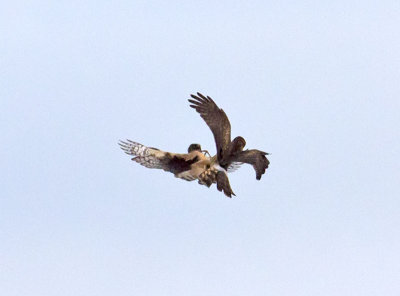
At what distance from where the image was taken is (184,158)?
36750 millimetres

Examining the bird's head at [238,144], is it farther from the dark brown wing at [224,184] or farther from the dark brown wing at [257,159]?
the dark brown wing at [224,184]

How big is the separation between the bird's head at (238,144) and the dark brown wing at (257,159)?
19 centimetres

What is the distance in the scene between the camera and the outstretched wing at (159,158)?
36.8 meters

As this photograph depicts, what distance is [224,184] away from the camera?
36.3 m

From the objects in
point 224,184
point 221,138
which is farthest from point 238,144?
point 224,184

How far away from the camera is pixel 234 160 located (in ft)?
118

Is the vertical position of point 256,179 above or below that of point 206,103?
below

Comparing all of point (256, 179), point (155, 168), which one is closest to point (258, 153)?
point (256, 179)

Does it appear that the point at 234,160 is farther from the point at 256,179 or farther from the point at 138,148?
the point at 138,148

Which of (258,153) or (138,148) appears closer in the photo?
(258,153)

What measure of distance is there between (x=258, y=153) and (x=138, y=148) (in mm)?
5903

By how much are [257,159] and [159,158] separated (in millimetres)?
4358

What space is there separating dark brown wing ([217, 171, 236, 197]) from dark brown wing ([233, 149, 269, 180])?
1.05 metres

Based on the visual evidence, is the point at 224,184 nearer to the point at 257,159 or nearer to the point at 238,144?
the point at 238,144
